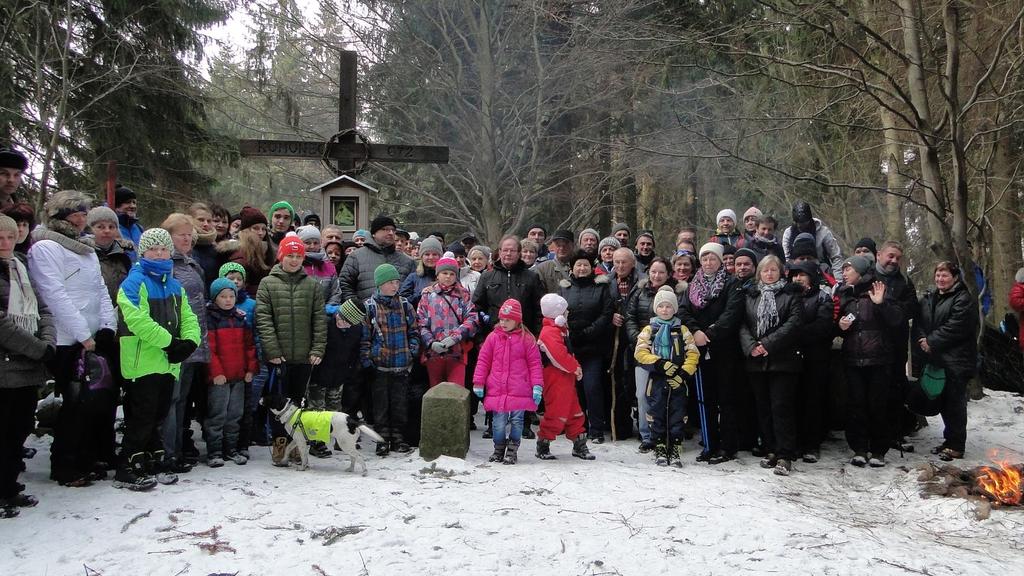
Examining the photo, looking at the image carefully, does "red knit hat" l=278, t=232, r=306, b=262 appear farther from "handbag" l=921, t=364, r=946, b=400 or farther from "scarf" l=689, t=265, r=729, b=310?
"handbag" l=921, t=364, r=946, b=400

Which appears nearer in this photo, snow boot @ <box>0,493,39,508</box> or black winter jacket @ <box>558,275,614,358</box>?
snow boot @ <box>0,493,39,508</box>

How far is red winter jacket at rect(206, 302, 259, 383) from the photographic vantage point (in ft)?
19.4

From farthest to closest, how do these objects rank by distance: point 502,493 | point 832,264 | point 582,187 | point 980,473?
point 582,187 < point 832,264 < point 980,473 < point 502,493

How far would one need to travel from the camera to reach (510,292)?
7586 mm

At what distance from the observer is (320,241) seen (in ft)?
24.6

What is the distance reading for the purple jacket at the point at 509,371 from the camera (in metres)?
6.54

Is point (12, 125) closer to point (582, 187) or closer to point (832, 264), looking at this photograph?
point (582, 187)

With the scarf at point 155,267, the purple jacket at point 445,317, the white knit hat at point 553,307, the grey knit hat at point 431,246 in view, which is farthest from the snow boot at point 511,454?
the scarf at point 155,267

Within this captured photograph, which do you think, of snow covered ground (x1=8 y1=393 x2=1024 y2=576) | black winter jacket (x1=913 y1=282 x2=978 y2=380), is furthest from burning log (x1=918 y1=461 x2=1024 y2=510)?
black winter jacket (x1=913 y1=282 x2=978 y2=380)

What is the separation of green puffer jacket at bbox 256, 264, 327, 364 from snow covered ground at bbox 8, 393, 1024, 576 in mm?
991

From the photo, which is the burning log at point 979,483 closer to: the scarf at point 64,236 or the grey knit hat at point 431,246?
the grey knit hat at point 431,246

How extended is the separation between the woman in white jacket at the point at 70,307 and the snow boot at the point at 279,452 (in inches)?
51.4

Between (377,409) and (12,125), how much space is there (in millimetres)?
8494

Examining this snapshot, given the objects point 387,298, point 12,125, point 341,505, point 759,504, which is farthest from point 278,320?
point 12,125
